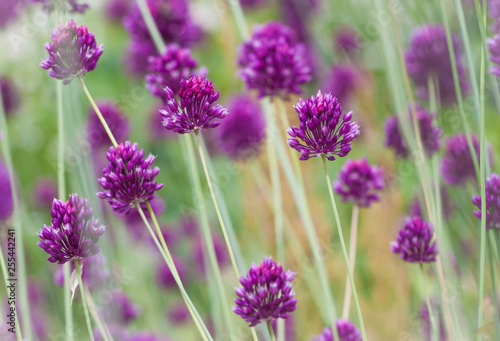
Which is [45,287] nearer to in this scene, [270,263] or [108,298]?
[108,298]

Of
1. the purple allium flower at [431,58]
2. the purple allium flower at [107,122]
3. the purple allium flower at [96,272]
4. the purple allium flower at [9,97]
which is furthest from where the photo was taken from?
the purple allium flower at [9,97]

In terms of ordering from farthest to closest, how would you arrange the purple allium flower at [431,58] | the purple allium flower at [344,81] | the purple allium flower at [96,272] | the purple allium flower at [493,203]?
the purple allium flower at [344,81] < the purple allium flower at [431,58] < the purple allium flower at [96,272] < the purple allium flower at [493,203]

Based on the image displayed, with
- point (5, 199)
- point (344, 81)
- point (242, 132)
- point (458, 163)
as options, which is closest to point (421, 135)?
point (458, 163)

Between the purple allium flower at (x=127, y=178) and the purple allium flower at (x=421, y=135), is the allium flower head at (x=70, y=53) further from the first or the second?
the purple allium flower at (x=421, y=135)

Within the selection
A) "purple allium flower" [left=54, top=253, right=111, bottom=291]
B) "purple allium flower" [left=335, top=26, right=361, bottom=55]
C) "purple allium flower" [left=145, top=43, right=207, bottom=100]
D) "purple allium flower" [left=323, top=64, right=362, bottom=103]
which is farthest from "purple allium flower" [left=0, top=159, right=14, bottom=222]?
"purple allium flower" [left=335, top=26, right=361, bottom=55]

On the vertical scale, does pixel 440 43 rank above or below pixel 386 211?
above

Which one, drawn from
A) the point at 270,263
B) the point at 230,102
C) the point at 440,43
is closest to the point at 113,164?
the point at 270,263

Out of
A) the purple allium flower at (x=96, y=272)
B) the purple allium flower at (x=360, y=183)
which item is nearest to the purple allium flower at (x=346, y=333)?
the purple allium flower at (x=360, y=183)
